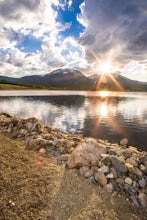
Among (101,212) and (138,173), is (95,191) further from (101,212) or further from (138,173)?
(138,173)

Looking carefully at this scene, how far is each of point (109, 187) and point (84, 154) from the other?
2565 mm

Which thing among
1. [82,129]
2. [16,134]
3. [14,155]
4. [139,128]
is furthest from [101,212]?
[139,128]

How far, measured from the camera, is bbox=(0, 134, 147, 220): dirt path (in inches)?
298

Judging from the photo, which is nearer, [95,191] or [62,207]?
[62,207]

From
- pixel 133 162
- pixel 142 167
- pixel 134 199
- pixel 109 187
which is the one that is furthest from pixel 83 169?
pixel 142 167

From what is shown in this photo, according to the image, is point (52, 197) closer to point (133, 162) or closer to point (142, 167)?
point (133, 162)

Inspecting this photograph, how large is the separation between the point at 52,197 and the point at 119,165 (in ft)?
14.2

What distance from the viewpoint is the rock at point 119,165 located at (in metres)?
10.5

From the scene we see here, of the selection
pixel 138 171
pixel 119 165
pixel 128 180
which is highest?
pixel 119 165

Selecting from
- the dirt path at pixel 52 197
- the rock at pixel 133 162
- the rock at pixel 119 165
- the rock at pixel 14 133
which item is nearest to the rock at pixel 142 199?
the dirt path at pixel 52 197

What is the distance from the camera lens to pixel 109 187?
9656 millimetres

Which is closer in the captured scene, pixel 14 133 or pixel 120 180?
pixel 120 180

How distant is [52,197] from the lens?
8578 millimetres

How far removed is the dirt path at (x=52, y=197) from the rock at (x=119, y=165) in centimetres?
169
